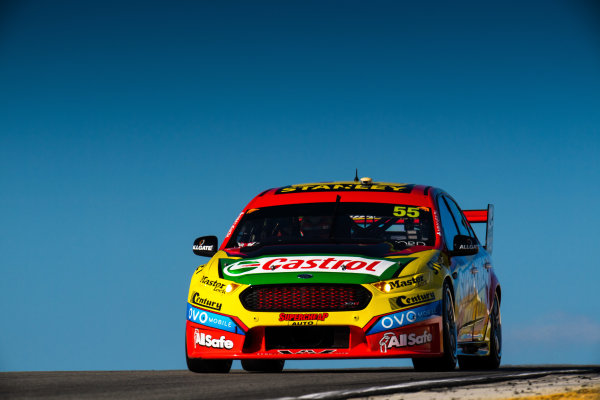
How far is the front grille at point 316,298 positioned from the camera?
9.24 meters

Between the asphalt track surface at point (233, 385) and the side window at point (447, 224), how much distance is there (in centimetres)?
184


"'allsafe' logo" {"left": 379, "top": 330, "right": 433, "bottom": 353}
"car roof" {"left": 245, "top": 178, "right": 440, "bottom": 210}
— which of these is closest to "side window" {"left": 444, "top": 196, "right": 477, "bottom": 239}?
"car roof" {"left": 245, "top": 178, "right": 440, "bottom": 210}

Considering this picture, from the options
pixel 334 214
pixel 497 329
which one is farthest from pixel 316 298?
pixel 497 329

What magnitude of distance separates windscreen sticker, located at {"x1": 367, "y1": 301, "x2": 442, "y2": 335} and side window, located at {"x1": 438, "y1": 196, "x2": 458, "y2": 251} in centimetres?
139

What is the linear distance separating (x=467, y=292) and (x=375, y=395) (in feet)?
14.2

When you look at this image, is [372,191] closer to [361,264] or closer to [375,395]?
[361,264]

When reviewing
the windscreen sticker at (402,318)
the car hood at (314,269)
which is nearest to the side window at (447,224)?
the car hood at (314,269)

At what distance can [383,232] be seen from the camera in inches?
422

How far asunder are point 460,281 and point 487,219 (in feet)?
13.9

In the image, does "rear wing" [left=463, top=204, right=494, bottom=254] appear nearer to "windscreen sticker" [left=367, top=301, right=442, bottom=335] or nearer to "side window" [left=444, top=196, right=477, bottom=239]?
"side window" [left=444, top=196, right=477, bottom=239]

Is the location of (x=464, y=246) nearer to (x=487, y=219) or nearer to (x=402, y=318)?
(x=402, y=318)

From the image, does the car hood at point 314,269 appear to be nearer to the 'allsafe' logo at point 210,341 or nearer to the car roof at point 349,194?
the 'allsafe' logo at point 210,341

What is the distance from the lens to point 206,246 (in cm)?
1047

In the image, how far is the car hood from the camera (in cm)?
929
